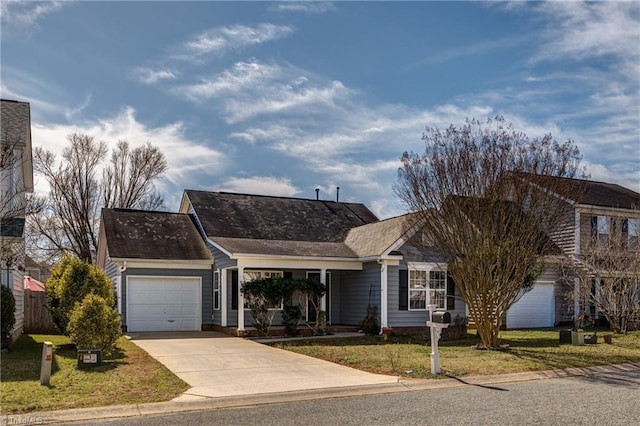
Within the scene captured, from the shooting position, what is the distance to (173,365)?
13.4 meters

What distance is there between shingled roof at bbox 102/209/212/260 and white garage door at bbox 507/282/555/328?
13.0m

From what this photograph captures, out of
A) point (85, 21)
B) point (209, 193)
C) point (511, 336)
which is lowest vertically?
point (511, 336)

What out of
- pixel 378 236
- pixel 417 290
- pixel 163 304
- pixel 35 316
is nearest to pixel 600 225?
pixel 417 290

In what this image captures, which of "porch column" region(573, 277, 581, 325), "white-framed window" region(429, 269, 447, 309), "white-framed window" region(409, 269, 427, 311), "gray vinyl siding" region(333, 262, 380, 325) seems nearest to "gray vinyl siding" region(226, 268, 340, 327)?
"gray vinyl siding" region(333, 262, 380, 325)

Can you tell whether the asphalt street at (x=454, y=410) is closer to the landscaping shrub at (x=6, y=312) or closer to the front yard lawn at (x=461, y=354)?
the front yard lawn at (x=461, y=354)

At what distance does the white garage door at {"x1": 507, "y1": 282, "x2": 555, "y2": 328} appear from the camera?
2592cm

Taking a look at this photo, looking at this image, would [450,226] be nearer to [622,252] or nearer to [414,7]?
[414,7]

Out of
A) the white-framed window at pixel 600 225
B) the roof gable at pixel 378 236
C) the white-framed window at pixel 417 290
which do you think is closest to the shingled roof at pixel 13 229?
the roof gable at pixel 378 236

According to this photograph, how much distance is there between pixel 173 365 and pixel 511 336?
12396 millimetres

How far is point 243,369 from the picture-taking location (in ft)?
42.3

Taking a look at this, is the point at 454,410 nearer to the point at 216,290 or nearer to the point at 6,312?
the point at 6,312

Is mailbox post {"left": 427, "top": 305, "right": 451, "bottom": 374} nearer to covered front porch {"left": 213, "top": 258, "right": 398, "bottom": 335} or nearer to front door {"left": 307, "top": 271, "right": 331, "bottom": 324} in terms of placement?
covered front porch {"left": 213, "top": 258, "right": 398, "bottom": 335}

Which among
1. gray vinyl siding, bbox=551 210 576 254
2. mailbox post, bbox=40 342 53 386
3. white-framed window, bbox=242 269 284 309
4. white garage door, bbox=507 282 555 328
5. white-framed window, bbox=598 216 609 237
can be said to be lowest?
white garage door, bbox=507 282 555 328

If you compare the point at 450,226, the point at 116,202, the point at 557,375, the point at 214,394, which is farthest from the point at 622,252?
the point at 116,202
